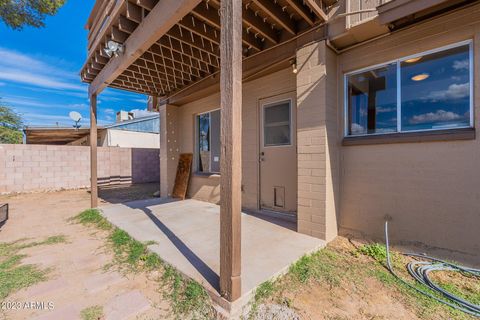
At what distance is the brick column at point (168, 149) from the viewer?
6.03 m

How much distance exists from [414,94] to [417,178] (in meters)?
1.00

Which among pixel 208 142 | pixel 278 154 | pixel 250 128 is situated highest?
pixel 250 128

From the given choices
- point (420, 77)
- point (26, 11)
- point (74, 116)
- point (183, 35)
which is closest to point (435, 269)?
point (420, 77)

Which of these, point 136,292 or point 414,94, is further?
point 414,94

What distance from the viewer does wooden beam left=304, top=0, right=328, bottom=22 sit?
8.21 feet

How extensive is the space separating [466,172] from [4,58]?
16.9 meters

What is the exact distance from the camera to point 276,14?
9.21ft

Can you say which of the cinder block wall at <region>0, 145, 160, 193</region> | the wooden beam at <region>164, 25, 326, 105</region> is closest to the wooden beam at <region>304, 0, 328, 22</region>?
the wooden beam at <region>164, 25, 326, 105</region>

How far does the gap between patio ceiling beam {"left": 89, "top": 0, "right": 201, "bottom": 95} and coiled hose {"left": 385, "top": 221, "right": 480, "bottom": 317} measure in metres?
3.35

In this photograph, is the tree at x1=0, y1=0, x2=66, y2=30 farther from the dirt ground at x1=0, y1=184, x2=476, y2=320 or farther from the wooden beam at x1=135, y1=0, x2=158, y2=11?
the dirt ground at x1=0, y1=184, x2=476, y2=320

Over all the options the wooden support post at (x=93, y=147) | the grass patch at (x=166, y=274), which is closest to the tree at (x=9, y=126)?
the wooden support post at (x=93, y=147)

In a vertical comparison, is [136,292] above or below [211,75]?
below

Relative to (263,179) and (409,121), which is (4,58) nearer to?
(263,179)

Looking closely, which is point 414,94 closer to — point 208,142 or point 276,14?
point 276,14
